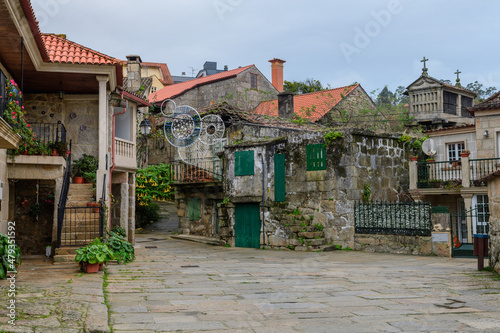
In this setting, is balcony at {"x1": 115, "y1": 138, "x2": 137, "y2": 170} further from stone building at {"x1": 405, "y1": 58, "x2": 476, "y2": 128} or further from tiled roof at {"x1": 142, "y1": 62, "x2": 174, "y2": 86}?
tiled roof at {"x1": 142, "y1": 62, "x2": 174, "y2": 86}

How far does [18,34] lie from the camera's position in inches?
396

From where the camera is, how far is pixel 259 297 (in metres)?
7.92

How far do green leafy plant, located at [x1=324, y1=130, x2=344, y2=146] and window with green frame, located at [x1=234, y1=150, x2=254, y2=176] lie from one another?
8.87 feet

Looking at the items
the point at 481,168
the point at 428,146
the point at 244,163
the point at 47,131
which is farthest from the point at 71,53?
the point at 481,168

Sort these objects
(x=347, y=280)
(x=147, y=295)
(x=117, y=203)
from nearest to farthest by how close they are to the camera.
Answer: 1. (x=147, y=295)
2. (x=347, y=280)
3. (x=117, y=203)

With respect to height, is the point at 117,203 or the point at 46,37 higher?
the point at 46,37

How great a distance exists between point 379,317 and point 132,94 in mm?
12673

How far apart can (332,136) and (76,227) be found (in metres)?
8.12

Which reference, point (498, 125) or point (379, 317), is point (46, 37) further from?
point (498, 125)

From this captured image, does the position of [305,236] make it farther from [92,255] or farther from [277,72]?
[277,72]

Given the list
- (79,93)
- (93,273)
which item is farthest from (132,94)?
(93,273)

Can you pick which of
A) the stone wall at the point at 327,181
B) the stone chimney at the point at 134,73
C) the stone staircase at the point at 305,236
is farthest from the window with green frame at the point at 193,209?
the stone staircase at the point at 305,236

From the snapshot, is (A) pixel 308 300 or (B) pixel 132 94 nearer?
(A) pixel 308 300

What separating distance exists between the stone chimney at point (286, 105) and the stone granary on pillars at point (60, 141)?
35.7 feet
